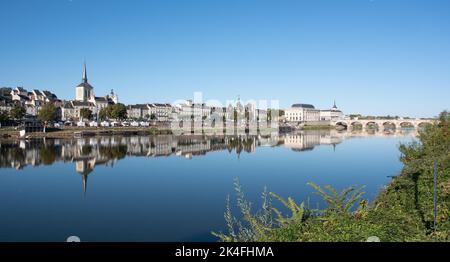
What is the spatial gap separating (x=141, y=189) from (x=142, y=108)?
271ft

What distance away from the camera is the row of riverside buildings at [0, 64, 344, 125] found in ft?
230

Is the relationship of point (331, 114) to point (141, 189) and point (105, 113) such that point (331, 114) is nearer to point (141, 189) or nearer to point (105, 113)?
point (105, 113)

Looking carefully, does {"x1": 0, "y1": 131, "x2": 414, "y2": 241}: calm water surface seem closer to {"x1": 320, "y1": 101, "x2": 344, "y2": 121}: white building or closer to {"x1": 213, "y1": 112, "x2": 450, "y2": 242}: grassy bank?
{"x1": 213, "y1": 112, "x2": 450, "y2": 242}: grassy bank

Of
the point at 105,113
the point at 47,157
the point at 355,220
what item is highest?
the point at 105,113

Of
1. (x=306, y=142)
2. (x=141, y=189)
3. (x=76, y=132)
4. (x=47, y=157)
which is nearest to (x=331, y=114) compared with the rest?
(x=306, y=142)

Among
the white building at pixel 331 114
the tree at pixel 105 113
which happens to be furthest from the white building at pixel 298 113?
the tree at pixel 105 113

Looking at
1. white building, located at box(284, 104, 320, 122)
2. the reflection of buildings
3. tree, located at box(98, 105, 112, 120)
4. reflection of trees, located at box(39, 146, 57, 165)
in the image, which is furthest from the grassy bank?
white building, located at box(284, 104, 320, 122)

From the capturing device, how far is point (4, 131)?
1719 inches

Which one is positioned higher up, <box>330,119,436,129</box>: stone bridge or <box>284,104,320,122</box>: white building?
<box>284,104,320,122</box>: white building

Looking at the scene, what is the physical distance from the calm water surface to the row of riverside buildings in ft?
155

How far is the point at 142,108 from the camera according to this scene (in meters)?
94.3

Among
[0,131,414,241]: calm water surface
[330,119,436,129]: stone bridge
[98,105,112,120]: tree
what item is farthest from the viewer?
[330,119,436,129]: stone bridge

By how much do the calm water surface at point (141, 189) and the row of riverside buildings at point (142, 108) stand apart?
4715 cm
